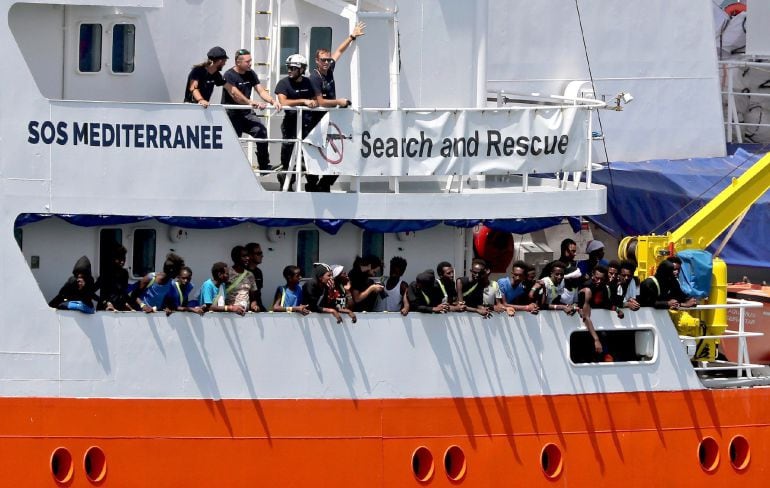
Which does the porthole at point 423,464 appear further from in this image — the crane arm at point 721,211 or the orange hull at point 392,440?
the crane arm at point 721,211

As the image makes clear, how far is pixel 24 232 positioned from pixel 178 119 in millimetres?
1785

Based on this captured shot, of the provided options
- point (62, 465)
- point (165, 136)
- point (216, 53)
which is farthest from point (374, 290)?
point (62, 465)

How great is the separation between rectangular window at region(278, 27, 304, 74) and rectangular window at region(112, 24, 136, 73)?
1.55 m

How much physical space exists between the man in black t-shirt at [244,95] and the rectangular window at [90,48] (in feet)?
4.23

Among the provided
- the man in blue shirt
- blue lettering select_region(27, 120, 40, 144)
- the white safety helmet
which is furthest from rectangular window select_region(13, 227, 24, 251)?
the man in blue shirt

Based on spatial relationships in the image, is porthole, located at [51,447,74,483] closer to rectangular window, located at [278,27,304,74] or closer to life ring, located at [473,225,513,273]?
rectangular window, located at [278,27,304,74]

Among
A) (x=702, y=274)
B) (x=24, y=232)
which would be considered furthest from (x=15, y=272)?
(x=702, y=274)

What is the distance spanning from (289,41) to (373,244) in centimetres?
228

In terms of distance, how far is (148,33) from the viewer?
15.2 metres

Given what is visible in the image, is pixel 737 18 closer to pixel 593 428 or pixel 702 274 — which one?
pixel 702 274

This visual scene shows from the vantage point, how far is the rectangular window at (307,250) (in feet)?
49.7

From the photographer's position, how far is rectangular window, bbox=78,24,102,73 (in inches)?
591

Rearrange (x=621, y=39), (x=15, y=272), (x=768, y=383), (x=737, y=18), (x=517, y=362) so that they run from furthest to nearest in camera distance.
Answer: (x=737, y=18) < (x=621, y=39) < (x=768, y=383) < (x=517, y=362) < (x=15, y=272)

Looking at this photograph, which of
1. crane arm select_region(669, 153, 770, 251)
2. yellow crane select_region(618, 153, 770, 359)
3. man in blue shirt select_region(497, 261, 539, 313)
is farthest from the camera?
crane arm select_region(669, 153, 770, 251)
